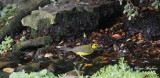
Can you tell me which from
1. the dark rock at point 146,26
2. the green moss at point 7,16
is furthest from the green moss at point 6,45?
the dark rock at point 146,26

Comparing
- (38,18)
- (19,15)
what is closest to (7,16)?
(19,15)

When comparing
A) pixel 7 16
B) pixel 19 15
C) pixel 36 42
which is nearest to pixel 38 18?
pixel 36 42

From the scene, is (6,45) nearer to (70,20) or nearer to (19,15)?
(19,15)

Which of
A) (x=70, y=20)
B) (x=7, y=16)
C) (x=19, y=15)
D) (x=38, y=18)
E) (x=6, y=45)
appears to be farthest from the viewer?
(x=7, y=16)

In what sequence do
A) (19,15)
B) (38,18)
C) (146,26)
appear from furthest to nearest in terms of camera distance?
(19,15) < (38,18) < (146,26)

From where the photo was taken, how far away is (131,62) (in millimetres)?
5145

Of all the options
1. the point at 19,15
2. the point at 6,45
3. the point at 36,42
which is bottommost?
the point at 6,45

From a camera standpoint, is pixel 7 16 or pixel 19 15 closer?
pixel 19 15

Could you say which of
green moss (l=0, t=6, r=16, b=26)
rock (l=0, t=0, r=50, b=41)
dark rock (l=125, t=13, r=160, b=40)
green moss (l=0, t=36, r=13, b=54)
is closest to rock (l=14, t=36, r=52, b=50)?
green moss (l=0, t=36, r=13, b=54)

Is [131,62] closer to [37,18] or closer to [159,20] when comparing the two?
[159,20]

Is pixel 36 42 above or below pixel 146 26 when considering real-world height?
below

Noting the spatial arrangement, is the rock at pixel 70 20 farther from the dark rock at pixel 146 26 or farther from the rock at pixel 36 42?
the dark rock at pixel 146 26

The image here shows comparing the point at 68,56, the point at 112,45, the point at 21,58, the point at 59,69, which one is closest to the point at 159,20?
the point at 112,45

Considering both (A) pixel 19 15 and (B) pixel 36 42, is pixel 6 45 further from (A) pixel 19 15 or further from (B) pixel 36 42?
(A) pixel 19 15
